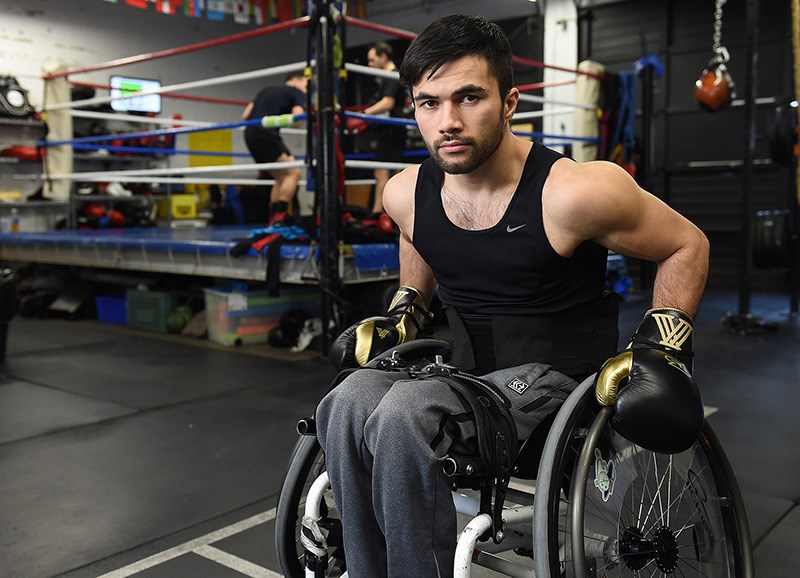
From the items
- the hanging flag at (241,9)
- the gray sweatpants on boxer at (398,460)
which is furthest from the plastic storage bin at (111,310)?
the gray sweatpants on boxer at (398,460)

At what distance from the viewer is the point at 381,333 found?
5.00 feet

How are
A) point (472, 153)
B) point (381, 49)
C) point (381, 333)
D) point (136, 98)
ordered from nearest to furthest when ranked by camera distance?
point (472, 153) < point (381, 333) < point (381, 49) < point (136, 98)

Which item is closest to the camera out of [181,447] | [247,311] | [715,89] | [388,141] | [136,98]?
[181,447]

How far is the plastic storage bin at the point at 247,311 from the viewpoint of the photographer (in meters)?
4.43

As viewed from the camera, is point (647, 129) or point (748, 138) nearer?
point (748, 138)

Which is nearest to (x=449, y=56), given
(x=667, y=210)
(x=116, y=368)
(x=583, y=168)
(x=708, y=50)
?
(x=583, y=168)

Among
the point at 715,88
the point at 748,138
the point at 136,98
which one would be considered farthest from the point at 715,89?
the point at 136,98

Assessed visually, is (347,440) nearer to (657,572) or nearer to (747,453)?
(657,572)

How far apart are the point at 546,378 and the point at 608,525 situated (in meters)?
0.26

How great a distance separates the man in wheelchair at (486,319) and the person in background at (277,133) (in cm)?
360

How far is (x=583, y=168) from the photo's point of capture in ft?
4.49

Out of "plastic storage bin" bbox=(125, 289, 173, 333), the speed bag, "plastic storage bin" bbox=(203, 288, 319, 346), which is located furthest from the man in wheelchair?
the speed bag

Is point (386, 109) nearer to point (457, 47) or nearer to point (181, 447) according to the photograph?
point (181, 447)

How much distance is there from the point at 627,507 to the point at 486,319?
1.34 feet
